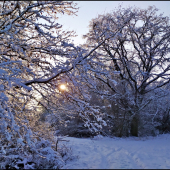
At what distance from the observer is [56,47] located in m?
4.93

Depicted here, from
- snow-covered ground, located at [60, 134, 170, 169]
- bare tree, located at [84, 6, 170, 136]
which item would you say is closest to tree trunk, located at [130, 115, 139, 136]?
bare tree, located at [84, 6, 170, 136]

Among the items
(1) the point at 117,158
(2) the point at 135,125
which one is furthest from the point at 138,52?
(1) the point at 117,158

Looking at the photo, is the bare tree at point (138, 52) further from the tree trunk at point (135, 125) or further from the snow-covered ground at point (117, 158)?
the snow-covered ground at point (117, 158)

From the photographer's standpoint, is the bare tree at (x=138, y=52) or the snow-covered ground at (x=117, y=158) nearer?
the snow-covered ground at (x=117, y=158)

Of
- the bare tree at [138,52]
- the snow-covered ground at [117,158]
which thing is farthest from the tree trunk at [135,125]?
the snow-covered ground at [117,158]

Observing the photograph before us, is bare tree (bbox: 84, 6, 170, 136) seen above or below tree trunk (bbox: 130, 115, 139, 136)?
above

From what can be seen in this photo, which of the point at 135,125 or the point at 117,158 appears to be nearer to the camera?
the point at 117,158

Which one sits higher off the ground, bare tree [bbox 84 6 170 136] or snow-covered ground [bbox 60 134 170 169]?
bare tree [bbox 84 6 170 136]

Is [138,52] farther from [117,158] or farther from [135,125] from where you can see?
[117,158]

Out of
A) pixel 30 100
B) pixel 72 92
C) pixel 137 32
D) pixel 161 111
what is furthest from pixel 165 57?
pixel 30 100

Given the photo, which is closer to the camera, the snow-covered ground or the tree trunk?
the snow-covered ground

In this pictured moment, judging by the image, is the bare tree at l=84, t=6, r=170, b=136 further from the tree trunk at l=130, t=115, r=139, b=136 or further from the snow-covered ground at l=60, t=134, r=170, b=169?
the snow-covered ground at l=60, t=134, r=170, b=169

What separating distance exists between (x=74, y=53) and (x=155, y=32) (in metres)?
10.3

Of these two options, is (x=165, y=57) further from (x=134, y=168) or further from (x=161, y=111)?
(x=134, y=168)
